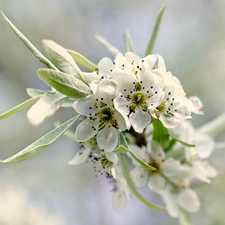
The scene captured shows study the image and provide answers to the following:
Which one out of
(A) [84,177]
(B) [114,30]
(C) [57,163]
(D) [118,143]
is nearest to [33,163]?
Result: (C) [57,163]

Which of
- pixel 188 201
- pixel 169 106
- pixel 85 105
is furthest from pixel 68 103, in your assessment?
pixel 188 201

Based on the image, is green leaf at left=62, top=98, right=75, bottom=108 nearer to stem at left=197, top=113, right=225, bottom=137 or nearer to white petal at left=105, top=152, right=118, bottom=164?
white petal at left=105, top=152, right=118, bottom=164

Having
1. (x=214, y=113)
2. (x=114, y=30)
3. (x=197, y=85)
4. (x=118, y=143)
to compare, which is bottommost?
(x=214, y=113)

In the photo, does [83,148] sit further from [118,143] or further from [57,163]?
[57,163]

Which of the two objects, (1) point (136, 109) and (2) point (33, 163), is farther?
(2) point (33, 163)

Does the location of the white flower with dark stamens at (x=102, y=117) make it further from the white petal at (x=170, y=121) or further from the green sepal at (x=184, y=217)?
the green sepal at (x=184, y=217)

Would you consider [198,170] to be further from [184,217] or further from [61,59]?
[61,59]

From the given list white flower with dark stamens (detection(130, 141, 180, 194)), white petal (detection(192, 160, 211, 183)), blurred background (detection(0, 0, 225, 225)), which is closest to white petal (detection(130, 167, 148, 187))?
white flower with dark stamens (detection(130, 141, 180, 194))

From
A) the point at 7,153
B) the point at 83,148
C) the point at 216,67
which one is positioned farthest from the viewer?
the point at 216,67

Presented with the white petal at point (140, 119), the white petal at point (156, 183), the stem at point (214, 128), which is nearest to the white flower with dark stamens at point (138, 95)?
the white petal at point (140, 119)
